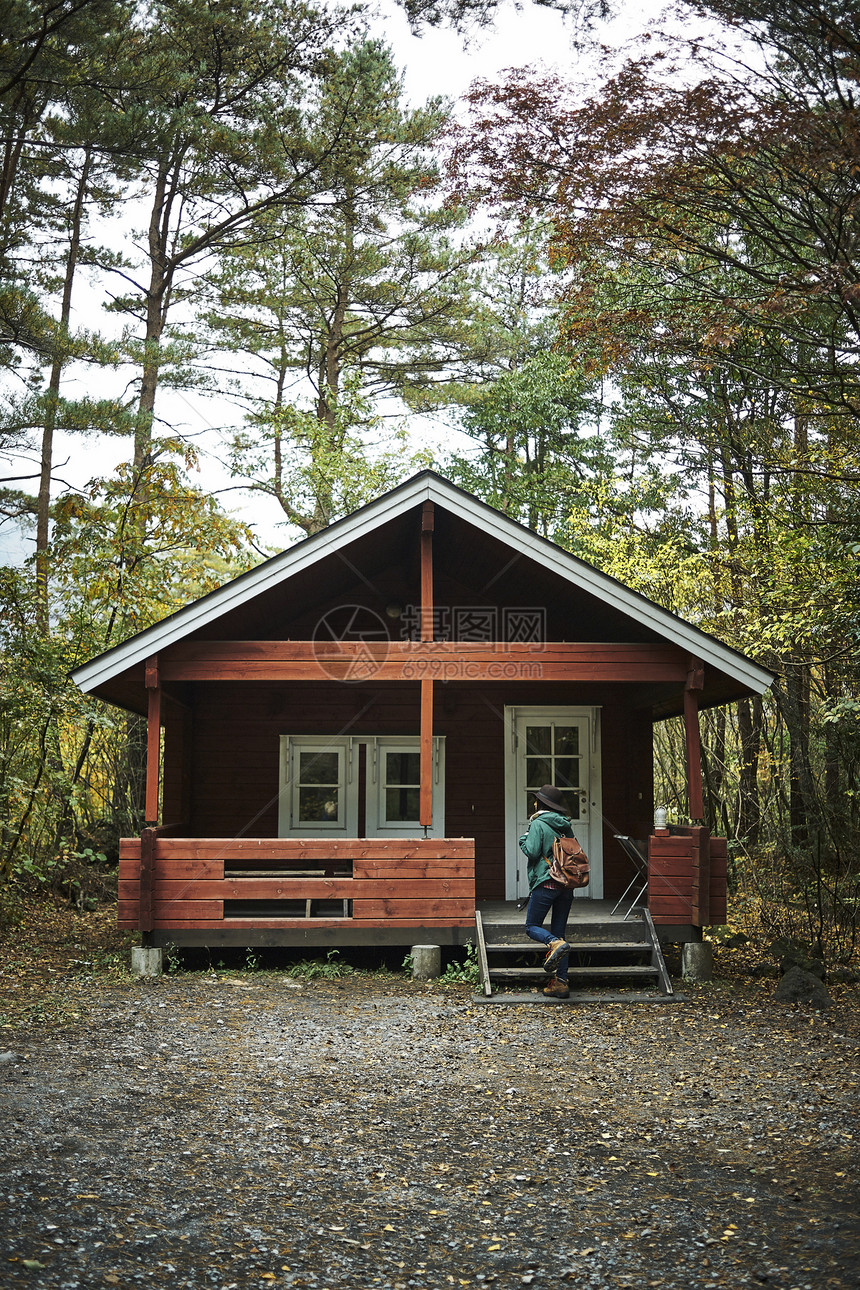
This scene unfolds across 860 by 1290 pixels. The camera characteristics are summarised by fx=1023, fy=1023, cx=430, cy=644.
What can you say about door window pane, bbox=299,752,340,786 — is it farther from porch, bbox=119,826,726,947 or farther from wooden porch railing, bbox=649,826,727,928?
wooden porch railing, bbox=649,826,727,928

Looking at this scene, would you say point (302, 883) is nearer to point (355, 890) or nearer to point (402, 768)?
point (355, 890)

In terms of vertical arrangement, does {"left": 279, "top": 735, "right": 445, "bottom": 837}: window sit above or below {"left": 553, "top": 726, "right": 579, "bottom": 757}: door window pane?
below

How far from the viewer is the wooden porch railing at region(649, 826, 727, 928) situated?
31.8ft

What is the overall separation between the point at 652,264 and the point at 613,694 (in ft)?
16.6

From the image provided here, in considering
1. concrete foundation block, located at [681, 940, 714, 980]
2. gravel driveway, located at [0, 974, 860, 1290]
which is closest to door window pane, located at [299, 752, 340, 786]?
gravel driveway, located at [0, 974, 860, 1290]

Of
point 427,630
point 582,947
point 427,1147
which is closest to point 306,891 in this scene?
point 582,947

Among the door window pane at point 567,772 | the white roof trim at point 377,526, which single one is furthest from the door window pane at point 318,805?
the white roof trim at point 377,526

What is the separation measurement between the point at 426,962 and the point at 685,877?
2.60 metres

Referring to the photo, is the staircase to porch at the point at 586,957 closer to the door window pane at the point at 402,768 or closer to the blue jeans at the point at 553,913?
the blue jeans at the point at 553,913

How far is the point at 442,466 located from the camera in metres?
24.9

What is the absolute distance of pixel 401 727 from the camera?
12.2 metres

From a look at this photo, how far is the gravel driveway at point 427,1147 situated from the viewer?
388cm

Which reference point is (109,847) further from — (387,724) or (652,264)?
(652,264)

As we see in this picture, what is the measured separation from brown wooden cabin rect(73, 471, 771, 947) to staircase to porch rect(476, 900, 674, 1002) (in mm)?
326
